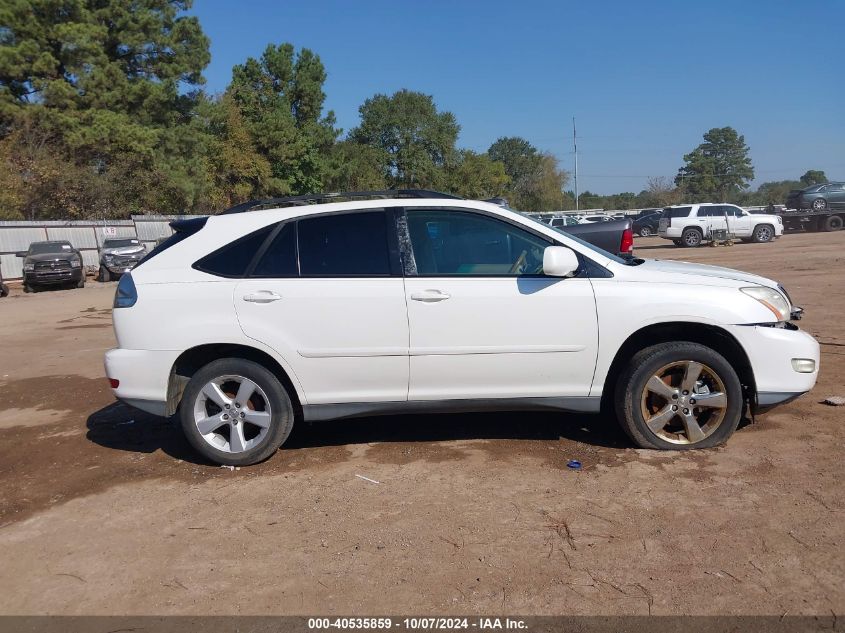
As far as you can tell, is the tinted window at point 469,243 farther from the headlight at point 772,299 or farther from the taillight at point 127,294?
the taillight at point 127,294

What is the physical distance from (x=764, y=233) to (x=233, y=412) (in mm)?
29283

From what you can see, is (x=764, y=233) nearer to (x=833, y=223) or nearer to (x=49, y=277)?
(x=833, y=223)

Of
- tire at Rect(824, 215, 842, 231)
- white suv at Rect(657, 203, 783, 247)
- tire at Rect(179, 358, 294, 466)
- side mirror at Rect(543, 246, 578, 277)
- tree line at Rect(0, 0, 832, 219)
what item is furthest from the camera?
tire at Rect(824, 215, 842, 231)

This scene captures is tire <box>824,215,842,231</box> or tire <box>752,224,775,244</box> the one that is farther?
tire <box>824,215,842,231</box>

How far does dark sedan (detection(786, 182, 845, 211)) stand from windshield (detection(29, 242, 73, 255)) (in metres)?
33.5

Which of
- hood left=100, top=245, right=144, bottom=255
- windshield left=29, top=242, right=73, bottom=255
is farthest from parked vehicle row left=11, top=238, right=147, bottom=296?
hood left=100, top=245, right=144, bottom=255

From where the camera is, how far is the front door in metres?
4.29

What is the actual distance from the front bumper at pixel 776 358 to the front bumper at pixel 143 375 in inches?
148

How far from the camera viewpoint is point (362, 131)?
68.7 meters

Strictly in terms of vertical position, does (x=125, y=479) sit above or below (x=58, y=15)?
below

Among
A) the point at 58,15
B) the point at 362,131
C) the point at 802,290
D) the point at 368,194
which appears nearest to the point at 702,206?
the point at 802,290

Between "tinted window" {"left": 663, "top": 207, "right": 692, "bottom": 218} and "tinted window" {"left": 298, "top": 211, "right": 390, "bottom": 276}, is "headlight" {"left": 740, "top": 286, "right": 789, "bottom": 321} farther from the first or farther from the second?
"tinted window" {"left": 663, "top": 207, "right": 692, "bottom": 218}

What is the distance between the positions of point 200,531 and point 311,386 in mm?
1151

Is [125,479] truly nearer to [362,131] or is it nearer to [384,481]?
[384,481]
